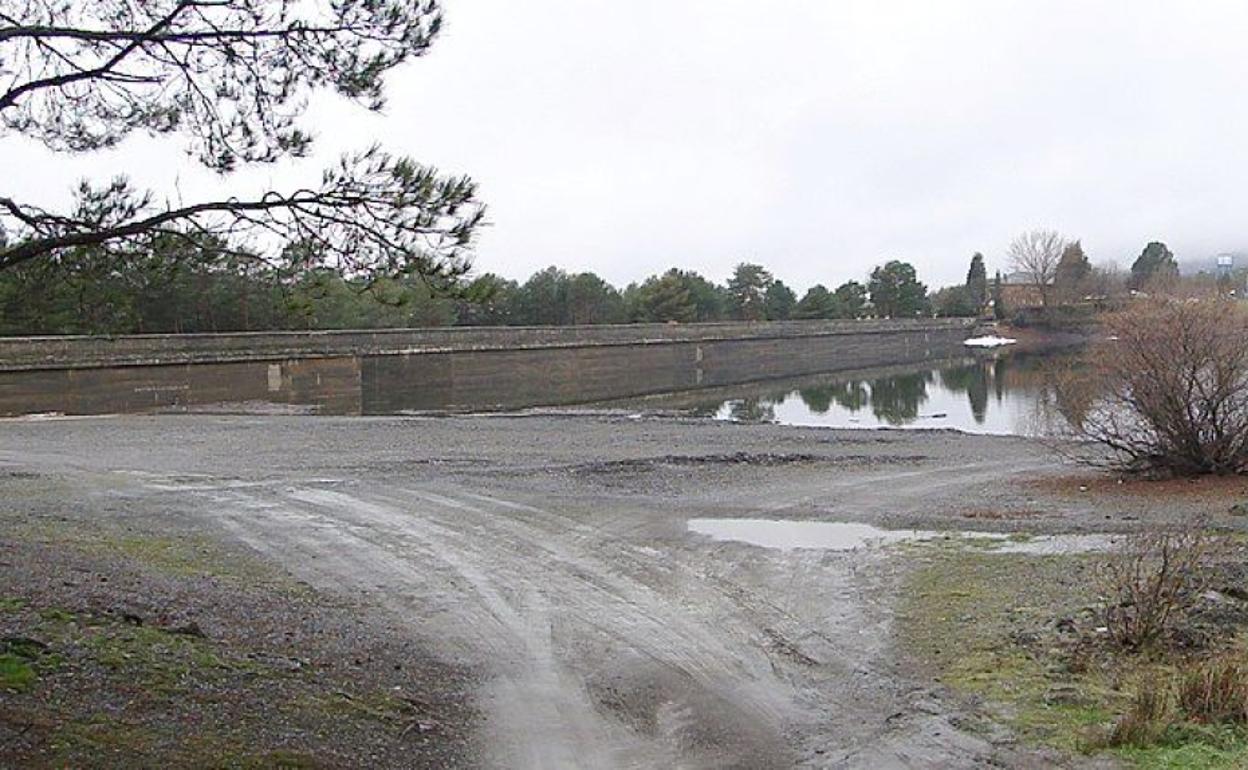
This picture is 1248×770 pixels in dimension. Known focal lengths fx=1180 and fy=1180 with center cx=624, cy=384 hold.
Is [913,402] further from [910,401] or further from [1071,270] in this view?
[1071,270]

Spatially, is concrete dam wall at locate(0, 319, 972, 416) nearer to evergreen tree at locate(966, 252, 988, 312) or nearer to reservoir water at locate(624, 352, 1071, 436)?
reservoir water at locate(624, 352, 1071, 436)

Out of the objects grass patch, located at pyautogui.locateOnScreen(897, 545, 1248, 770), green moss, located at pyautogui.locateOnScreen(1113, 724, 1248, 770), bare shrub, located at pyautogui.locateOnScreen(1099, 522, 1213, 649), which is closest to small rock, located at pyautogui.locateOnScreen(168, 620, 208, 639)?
grass patch, located at pyautogui.locateOnScreen(897, 545, 1248, 770)

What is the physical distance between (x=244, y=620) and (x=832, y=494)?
1177 centimetres

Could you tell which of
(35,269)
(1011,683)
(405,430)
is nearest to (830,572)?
(1011,683)

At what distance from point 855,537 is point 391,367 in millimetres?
46114

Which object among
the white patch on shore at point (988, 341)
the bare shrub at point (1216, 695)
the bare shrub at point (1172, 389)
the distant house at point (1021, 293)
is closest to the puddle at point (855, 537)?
the bare shrub at point (1172, 389)

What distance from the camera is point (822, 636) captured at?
10.2 m

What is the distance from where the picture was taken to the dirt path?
768cm

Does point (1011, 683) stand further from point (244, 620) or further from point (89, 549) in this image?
point (89, 549)

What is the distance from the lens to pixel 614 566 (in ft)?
43.7

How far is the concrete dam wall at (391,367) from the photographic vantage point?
43.5 metres

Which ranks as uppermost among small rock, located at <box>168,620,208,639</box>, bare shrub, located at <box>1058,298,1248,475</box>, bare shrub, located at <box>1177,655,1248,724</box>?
bare shrub, located at <box>1058,298,1248,475</box>

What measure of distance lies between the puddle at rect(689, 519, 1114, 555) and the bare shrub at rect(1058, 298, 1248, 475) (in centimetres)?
565

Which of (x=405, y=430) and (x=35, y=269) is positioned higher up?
(x=35, y=269)
